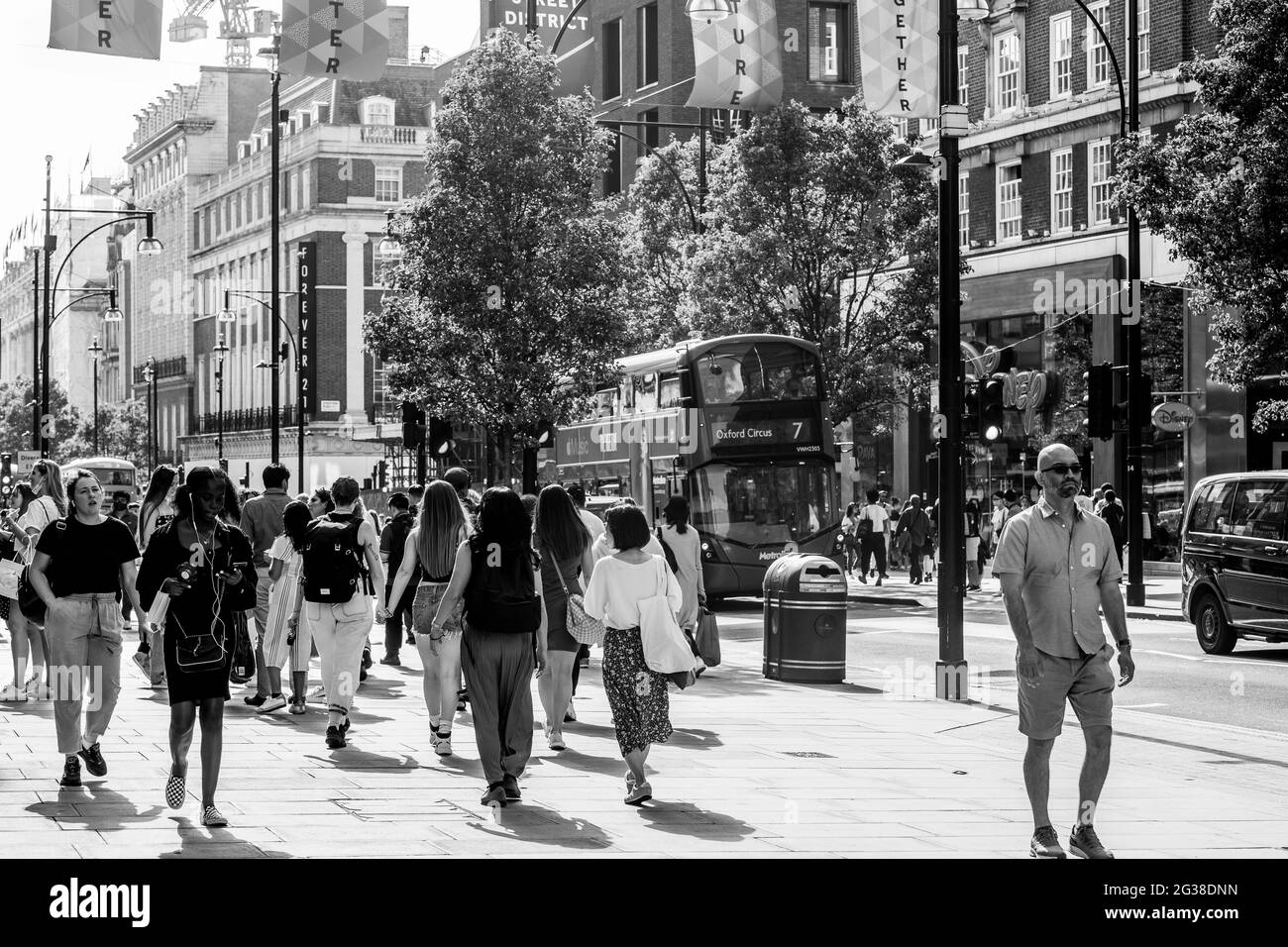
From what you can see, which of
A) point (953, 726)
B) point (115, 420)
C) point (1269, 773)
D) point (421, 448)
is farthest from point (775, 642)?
point (115, 420)

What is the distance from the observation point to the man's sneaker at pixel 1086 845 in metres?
8.07

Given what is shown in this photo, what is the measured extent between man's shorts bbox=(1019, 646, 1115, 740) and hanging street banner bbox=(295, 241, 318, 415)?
2878 inches

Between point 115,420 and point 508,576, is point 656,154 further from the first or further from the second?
point 115,420

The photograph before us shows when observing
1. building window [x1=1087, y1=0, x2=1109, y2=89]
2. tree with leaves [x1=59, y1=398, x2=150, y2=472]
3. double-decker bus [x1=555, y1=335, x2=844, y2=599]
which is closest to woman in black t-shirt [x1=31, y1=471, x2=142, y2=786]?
double-decker bus [x1=555, y1=335, x2=844, y2=599]

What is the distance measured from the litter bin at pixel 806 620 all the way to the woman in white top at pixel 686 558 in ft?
4.15

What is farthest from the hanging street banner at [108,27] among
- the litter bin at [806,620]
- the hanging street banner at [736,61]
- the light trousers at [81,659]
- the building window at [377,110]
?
the building window at [377,110]

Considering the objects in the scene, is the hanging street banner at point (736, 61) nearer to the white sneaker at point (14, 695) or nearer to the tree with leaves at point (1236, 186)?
the tree with leaves at point (1236, 186)

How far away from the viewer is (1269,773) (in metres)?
11.7

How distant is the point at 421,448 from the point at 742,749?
69.1 ft

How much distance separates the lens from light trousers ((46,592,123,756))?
10.0 meters

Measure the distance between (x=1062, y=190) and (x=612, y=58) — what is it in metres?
25.0

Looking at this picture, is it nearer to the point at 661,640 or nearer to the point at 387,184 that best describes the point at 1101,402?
the point at 661,640

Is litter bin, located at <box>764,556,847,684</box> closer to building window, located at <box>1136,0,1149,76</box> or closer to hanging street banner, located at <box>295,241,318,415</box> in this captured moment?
building window, located at <box>1136,0,1149,76</box>

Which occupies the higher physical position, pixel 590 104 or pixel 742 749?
pixel 590 104
